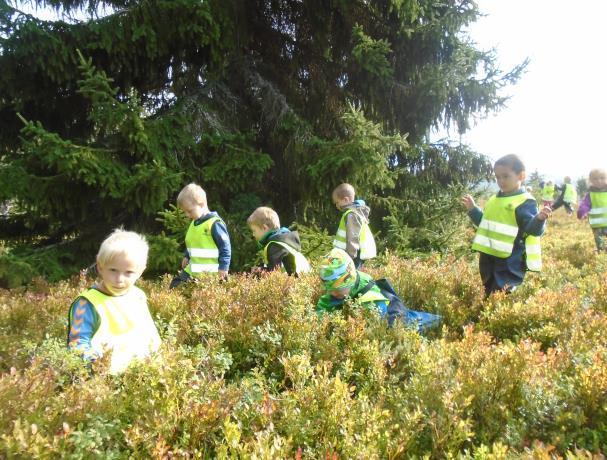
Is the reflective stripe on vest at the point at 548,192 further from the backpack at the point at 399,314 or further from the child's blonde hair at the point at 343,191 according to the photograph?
the backpack at the point at 399,314

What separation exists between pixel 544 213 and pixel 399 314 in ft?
5.28

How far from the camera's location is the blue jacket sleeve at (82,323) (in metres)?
2.59

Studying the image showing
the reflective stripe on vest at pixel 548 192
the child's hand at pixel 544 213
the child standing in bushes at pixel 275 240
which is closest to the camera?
the child's hand at pixel 544 213

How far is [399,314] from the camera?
12.9 ft

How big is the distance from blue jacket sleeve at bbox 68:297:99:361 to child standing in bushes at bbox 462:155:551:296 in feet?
12.5

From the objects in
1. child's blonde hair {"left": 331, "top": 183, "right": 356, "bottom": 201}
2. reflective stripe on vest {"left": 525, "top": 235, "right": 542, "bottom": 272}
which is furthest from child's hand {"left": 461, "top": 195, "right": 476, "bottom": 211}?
child's blonde hair {"left": 331, "top": 183, "right": 356, "bottom": 201}

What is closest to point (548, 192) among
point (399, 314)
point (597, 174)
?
point (597, 174)

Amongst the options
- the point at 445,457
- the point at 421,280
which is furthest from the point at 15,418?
the point at 421,280

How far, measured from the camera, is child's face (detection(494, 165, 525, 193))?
436 cm

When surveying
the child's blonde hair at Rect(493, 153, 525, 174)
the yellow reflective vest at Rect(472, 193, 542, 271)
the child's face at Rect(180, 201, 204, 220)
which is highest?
the child's blonde hair at Rect(493, 153, 525, 174)

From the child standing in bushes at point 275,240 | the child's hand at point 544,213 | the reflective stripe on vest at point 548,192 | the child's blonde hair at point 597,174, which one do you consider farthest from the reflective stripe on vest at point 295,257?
the reflective stripe on vest at point 548,192

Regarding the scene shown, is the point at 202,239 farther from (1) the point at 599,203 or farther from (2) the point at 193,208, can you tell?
(1) the point at 599,203

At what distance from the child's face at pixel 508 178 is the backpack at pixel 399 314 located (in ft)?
5.01

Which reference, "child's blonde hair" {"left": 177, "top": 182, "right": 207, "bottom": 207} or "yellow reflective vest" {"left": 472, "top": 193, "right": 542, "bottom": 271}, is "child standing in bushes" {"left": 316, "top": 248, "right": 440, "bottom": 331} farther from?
"child's blonde hair" {"left": 177, "top": 182, "right": 207, "bottom": 207}
